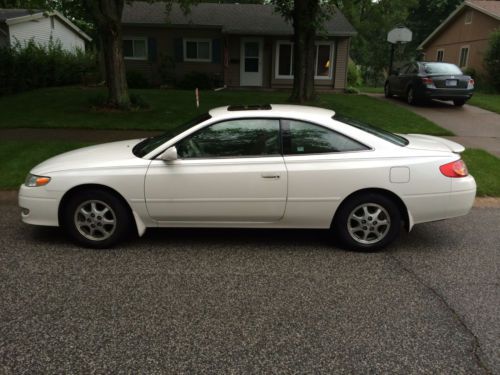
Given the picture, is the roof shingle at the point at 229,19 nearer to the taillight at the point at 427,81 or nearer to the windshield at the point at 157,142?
the taillight at the point at 427,81

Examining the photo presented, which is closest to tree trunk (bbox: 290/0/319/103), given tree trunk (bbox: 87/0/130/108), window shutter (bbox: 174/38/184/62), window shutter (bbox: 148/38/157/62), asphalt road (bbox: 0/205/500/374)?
tree trunk (bbox: 87/0/130/108)

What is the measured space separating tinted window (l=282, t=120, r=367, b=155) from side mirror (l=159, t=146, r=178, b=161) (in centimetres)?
113

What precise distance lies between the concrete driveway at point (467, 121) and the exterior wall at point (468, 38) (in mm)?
13094

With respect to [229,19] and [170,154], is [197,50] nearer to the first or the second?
[229,19]

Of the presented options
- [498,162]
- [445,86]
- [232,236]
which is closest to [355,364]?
[232,236]

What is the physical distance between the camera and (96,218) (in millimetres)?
4828

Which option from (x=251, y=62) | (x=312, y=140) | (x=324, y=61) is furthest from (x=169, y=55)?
(x=312, y=140)

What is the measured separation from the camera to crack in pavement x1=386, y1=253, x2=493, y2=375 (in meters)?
3.04

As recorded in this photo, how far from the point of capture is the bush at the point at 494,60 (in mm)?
23578

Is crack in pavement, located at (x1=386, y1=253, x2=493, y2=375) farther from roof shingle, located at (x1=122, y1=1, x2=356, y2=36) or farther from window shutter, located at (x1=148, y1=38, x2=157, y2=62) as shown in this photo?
window shutter, located at (x1=148, y1=38, x2=157, y2=62)

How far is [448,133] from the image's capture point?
11586mm

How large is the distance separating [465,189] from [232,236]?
2558 millimetres

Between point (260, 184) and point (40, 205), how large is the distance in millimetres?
2276

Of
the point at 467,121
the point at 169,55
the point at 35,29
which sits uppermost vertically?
the point at 35,29
